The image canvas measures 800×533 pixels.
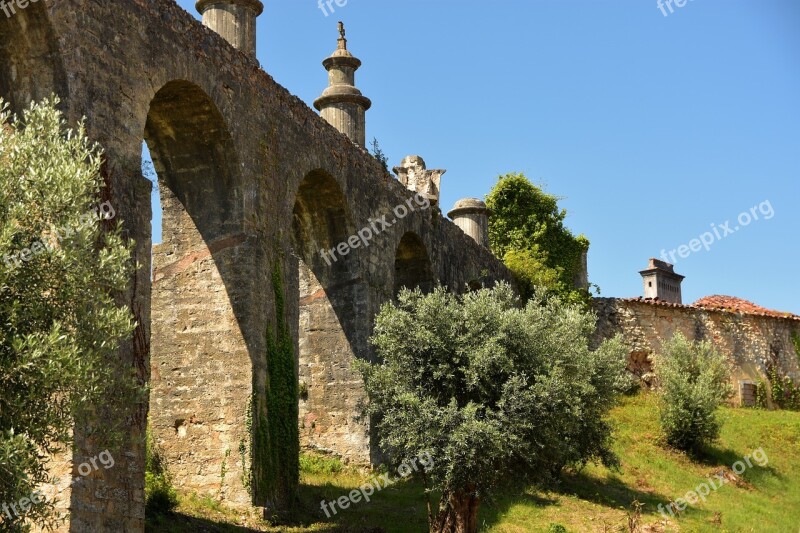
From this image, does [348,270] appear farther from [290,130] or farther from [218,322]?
[218,322]

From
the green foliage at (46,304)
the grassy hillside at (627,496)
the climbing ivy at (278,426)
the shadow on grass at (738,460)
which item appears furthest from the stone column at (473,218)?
the green foliage at (46,304)

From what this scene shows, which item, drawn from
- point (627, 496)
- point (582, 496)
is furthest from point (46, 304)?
point (627, 496)

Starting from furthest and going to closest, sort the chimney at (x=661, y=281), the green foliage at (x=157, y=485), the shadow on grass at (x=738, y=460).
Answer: the chimney at (x=661, y=281) → the shadow on grass at (x=738, y=460) → the green foliage at (x=157, y=485)

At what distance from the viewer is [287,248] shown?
1661 cm

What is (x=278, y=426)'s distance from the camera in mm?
15664

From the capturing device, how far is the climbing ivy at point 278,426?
590 inches

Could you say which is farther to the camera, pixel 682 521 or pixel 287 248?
pixel 682 521

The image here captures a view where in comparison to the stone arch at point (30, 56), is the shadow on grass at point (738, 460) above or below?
below

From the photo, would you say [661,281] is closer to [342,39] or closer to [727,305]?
[727,305]

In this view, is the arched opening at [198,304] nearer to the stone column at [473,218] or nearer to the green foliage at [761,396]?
the stone column at [473,218]

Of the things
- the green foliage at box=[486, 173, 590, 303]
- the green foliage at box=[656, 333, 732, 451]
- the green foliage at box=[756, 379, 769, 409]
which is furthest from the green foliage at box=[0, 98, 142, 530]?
the green foliage at box=[756, 379, 769, 409]

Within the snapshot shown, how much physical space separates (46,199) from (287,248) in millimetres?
7572

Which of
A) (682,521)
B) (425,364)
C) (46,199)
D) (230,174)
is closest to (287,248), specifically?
(230,174)

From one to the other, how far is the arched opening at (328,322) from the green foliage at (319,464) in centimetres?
22
